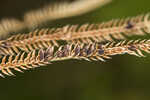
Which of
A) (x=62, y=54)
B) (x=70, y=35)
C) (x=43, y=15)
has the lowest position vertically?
(x=62, y=54)

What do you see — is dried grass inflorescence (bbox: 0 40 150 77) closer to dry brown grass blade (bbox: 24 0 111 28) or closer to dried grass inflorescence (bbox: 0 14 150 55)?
dried grass inflorescence (bbox: 0 14 150 55)

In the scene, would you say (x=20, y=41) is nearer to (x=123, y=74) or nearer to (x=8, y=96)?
(x=8, y=96)

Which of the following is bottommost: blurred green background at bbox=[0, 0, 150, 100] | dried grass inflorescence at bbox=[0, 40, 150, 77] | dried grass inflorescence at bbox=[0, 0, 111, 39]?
dried grass inflorescence at bbox=[0, 40, 150, 77]

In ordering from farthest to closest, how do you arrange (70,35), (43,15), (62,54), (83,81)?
(83,81)
(43,15)
(70,35)
(62,54)

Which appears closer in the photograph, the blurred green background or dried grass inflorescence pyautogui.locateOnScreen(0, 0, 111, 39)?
dried grass inflorescence pyautogui.locateOnScreen(0, 0, 111, 39)

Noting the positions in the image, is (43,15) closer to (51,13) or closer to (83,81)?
(51,13)

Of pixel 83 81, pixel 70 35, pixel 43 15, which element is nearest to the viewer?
pixel 70 35

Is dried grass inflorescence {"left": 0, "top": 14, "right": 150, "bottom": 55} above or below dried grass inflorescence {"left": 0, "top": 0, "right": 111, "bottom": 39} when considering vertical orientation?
below

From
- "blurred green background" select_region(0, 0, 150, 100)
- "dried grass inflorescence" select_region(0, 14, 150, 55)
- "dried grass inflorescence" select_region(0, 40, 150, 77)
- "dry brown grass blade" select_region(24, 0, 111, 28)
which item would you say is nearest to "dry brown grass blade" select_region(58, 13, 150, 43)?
"dried grass inflorescence" select_region(0, 14, 150, 55)

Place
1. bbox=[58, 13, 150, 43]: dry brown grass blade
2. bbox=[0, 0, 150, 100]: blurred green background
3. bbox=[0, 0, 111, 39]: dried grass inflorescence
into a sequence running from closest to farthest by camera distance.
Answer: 1. bbox=[58, 13, 150, 43]: dry brown grass blade
2. bbox=[0, 0, 111, 39]: dried grass inflorescence
3. bbox=[0, 0, 150, 100]: blurred green background

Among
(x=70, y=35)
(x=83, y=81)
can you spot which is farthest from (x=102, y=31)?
(x=83, y=81)

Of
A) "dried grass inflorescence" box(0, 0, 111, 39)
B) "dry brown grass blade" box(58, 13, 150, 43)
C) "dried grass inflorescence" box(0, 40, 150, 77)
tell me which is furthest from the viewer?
"dried grass inflorescence" box(0, 0, 111, 39)
